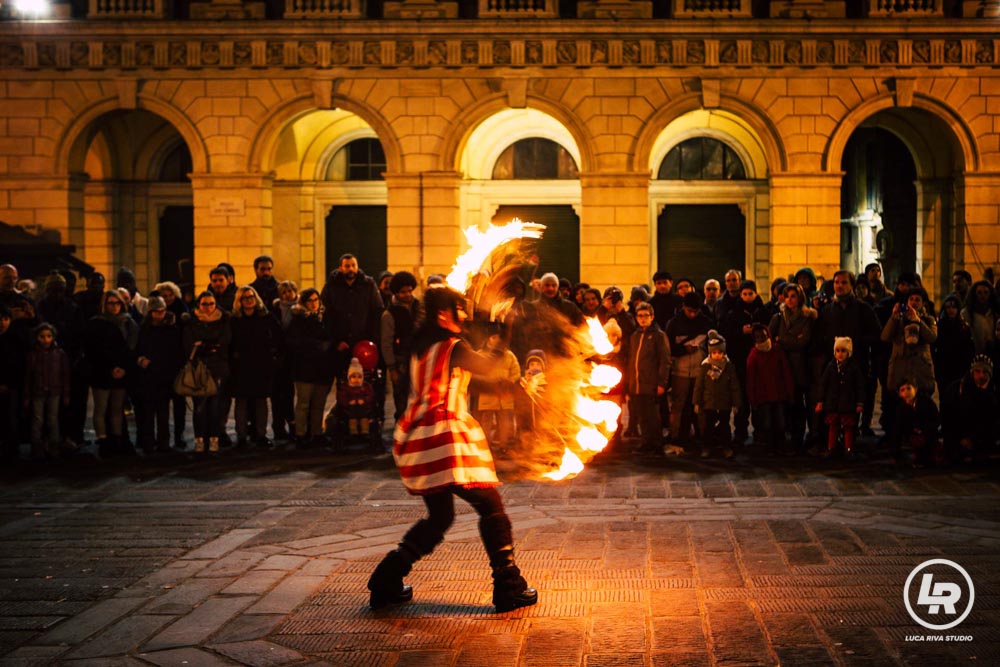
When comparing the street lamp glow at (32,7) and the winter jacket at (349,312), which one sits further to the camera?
the street lamp glow at (32,7)

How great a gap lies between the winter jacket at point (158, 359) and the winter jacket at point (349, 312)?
1811 millimetres

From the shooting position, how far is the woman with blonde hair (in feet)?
47.5

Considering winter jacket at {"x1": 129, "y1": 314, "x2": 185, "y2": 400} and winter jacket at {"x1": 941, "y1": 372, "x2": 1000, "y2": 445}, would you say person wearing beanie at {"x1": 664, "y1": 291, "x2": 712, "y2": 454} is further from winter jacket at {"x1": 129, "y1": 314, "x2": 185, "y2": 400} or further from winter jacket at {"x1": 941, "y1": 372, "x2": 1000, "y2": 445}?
winter jacket at {"x1": 129, "y1": 314, "x2": 185, "y2": 400}

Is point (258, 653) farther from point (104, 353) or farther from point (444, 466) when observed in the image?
point (104, 353)

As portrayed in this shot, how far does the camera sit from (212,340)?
14.4 meters

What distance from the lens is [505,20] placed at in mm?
22812

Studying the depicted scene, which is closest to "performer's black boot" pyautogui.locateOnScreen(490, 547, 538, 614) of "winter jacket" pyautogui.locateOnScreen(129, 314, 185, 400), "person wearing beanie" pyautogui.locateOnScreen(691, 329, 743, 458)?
"person wearing beanie" pyautogui.locateOnScreen(691, 329, 743, 458)

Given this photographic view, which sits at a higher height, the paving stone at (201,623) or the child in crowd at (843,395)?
the child in crowd at (843,395)

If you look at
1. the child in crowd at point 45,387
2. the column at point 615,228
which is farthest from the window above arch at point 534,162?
the child in crowd at point 45,387

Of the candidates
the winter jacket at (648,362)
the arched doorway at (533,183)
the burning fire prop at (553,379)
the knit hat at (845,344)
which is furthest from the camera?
the arched doorway at (533,183)

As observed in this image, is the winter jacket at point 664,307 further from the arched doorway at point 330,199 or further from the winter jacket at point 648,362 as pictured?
the arched doorway at point 330,199

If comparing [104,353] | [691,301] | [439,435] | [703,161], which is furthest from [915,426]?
[703,161]

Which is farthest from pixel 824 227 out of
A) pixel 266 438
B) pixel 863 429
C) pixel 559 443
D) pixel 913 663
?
pixel 913 663

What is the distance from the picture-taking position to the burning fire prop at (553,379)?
8117mm
